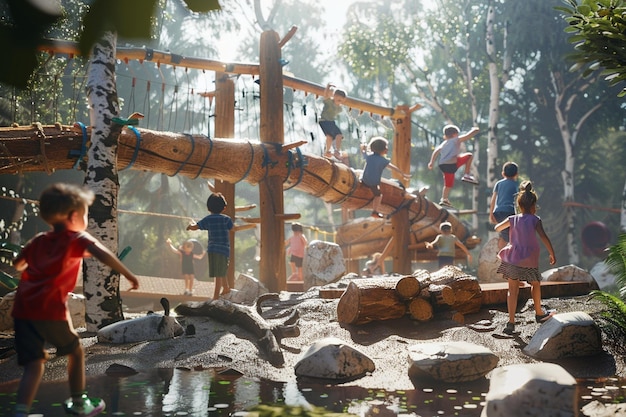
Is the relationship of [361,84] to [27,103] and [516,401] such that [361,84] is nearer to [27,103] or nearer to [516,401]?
[27,103]

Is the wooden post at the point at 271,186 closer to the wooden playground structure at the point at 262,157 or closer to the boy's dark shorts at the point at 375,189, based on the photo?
the wooden playground structure at the point at 262,157

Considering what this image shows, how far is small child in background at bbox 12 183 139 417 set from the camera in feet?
12.3

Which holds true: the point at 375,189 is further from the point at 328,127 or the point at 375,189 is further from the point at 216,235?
the point at 216,235

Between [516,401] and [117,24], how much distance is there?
11.0 feet

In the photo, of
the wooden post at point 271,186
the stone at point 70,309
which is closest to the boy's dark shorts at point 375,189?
the wooden post at point 271,186

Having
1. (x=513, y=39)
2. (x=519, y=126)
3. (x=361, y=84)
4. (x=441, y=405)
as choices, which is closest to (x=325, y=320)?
(x=441, y=405)

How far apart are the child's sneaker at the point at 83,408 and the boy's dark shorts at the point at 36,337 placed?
12.2 inches

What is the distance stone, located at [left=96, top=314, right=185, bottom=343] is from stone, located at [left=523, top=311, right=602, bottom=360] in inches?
149

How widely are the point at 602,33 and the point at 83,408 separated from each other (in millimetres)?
5034

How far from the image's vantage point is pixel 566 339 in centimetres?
659

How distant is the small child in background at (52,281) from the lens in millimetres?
3742

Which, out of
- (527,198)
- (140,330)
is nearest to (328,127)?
(527,198)

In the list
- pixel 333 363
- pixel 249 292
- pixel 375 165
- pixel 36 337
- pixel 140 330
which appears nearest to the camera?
pixel 36 337

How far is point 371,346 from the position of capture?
7.13m
